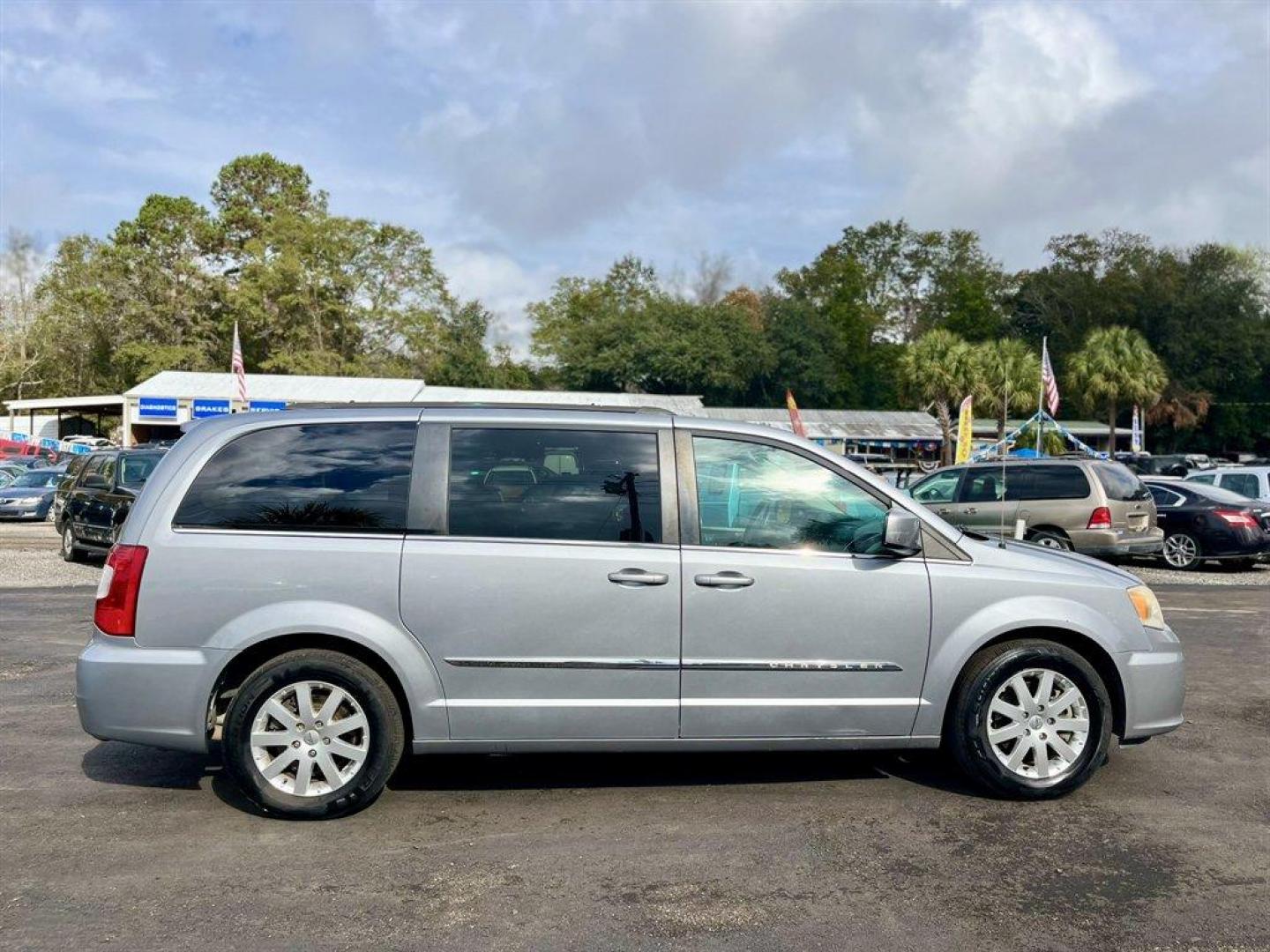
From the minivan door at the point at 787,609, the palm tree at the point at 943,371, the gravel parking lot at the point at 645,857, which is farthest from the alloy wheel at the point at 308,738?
the palm tree at the point at 943,371

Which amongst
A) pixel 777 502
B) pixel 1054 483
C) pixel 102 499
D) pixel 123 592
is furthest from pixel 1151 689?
pixel 102 499

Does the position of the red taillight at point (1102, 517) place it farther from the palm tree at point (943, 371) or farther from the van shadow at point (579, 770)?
the palm tree at point (943, 371)

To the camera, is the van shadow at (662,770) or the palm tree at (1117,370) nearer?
the van shadow at (662,770)

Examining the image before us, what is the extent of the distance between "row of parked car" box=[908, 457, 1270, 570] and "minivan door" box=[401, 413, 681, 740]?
1057 centimetres

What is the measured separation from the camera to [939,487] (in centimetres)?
1650

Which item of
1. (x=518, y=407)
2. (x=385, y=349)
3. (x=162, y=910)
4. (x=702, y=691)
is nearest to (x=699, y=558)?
(x=702, y=691)

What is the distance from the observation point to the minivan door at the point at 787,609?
4.95 m

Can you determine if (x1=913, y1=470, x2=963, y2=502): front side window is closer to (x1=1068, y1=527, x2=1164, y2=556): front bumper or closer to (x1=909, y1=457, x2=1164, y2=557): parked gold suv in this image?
(x1=909, y1=457, x2=1164, y2=557): parked gold suv

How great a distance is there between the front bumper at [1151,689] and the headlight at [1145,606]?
0.19 ft

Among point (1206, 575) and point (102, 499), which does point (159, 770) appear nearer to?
point (102, 499)

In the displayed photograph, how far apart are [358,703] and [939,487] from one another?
13050 millimetres

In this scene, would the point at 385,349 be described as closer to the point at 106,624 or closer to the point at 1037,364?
the point at 1037,364

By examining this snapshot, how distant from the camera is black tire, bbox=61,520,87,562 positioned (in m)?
15.9

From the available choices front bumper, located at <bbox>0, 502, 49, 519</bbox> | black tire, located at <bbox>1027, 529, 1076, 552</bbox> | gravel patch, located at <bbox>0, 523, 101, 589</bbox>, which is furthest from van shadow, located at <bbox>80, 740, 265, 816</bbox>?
front bumper, located at <bbox>0, 502, 49, 519</bbox>
